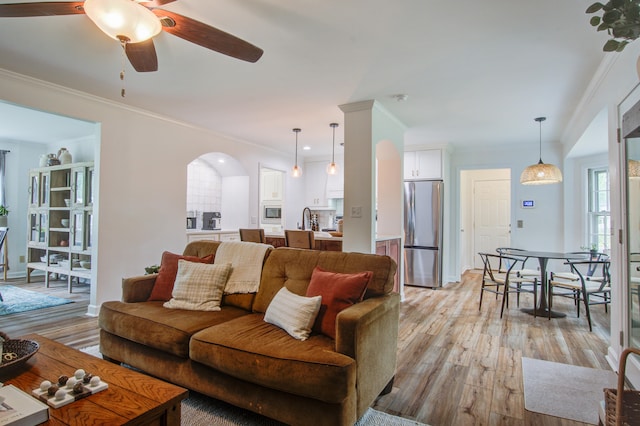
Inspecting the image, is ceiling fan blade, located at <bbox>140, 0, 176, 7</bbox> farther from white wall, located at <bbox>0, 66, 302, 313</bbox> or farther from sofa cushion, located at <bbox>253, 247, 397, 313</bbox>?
white wall, located at <bbox>0, 66, 302, 313</bbox>

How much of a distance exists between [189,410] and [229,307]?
0.73m

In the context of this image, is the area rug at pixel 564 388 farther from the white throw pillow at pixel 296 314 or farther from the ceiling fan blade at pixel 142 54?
the ceiling fan blade at pixel 142 54

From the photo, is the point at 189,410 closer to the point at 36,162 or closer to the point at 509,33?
the point at 509,33

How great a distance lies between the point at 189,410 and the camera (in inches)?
79.0

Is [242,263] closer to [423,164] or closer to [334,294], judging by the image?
[334,294]

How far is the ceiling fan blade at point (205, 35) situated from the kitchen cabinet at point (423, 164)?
14.7 ft

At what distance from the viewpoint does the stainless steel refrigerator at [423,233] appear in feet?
18.9

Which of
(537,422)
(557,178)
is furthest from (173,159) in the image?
(557,178)

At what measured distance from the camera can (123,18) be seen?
158 centimetres

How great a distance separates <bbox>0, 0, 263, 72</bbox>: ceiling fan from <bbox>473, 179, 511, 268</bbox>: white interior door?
691 cm

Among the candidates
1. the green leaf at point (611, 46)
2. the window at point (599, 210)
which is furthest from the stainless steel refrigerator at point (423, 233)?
the green leaf at point (611, 46)

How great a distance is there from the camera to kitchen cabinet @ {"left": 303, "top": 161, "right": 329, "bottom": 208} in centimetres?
742

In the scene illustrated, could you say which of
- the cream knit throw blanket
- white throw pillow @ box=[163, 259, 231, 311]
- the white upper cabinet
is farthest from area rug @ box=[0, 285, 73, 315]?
the white upper cabinet

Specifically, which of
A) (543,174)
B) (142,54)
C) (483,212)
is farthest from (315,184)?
(142,54)
